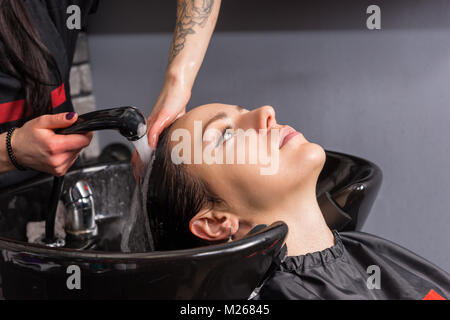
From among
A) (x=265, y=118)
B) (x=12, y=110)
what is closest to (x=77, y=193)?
(x=12, y=110)

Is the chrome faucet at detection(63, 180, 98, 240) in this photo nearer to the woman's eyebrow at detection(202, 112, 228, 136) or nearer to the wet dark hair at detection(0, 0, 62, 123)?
the wet dark hair at detection(0, 0, 62, 123)

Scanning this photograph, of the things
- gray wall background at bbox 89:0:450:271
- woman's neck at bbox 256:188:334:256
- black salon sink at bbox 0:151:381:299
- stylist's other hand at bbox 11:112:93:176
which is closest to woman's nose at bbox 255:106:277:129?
woman's neck at bbox 256:188:334:256

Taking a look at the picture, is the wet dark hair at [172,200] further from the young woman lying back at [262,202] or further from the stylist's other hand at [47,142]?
the stylist's other hand at [47,142]

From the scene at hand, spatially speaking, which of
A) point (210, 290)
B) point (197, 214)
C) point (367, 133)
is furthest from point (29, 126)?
point (367, 133)

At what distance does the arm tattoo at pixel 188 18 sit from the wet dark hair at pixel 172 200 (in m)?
0.35

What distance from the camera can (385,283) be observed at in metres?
1.02

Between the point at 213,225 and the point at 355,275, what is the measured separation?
33 cm

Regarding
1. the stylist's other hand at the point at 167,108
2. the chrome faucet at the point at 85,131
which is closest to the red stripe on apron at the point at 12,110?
the chrome faucet at the point at 85,131

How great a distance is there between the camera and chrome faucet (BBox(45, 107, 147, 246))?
3.09 feet

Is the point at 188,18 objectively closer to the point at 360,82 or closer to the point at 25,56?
the point at 25,56

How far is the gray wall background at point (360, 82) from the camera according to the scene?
1573 millimetres

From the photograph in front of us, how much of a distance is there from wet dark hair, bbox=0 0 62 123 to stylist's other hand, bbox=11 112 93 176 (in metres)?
0.23

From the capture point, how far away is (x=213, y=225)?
3.41ft
